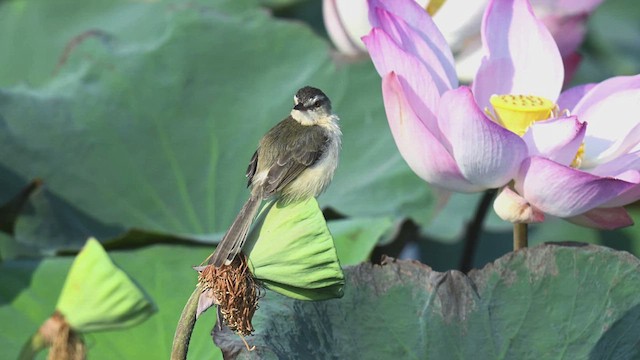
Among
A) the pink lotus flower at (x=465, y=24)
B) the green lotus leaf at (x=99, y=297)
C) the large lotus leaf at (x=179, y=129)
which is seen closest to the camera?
the green lotus leaf at (x=99, y=297)

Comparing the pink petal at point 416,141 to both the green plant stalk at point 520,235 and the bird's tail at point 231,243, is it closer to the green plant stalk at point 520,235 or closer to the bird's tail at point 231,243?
the green plant stalk at point 520,235

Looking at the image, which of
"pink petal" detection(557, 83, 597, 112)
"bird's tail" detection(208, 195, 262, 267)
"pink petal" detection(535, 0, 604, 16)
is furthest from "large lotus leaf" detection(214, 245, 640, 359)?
"pink petal" detection(535, 0, 604, 16)

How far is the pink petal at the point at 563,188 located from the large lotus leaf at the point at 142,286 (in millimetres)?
395

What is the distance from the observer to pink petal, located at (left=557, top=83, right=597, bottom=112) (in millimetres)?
1192

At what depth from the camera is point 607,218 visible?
104cm

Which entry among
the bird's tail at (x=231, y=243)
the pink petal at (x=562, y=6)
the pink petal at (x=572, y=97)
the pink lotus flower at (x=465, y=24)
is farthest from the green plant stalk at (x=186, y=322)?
the pink petal at (x=562, y=6)

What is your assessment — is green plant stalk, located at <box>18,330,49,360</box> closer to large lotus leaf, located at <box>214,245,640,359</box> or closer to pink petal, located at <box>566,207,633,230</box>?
large lotus leaf, located at <box>214,245,640,359</box>

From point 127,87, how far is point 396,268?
83 cm

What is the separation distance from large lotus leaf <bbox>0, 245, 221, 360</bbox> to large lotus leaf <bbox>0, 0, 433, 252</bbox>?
0.69 ft

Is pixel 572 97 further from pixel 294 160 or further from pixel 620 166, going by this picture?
pixel 294 160

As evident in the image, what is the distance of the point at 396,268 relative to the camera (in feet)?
3.33

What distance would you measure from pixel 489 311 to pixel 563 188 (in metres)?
0.14

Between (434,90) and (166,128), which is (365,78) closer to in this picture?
(166,128)

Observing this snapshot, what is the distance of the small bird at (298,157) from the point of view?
38.6 inches
